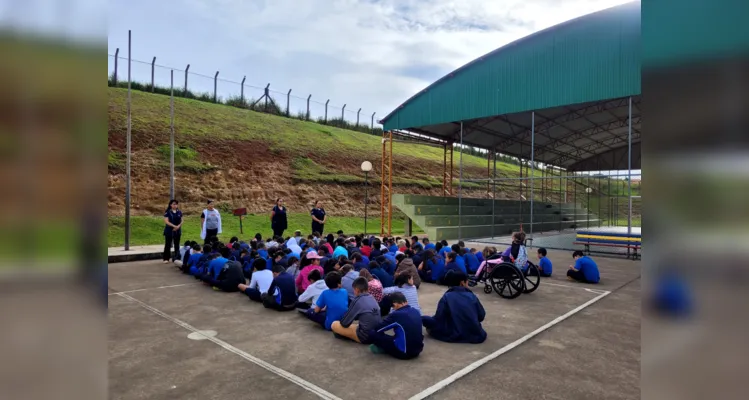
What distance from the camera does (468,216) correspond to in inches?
709

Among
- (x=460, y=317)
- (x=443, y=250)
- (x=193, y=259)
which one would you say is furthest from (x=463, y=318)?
(x=193, y=259)

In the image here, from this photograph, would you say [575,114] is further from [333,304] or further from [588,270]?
[333,304]

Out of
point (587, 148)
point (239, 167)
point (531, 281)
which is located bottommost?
point (531, 281)

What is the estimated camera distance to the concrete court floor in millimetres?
3744

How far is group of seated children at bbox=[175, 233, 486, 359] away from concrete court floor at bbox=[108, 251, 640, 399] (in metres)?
0.17

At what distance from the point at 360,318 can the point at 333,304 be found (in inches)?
26.1

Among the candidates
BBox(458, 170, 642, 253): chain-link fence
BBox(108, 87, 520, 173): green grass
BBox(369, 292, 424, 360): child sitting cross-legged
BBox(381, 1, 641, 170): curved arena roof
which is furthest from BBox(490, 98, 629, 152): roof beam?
BBox(108, 87, 520, 173): green grass

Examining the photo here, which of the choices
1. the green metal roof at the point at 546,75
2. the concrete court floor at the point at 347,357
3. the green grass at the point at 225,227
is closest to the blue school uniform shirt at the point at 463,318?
the concrete court floor at the point at 347,357

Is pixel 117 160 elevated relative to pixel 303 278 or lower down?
elevated

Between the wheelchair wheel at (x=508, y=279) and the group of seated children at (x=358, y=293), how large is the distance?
3.15ft
